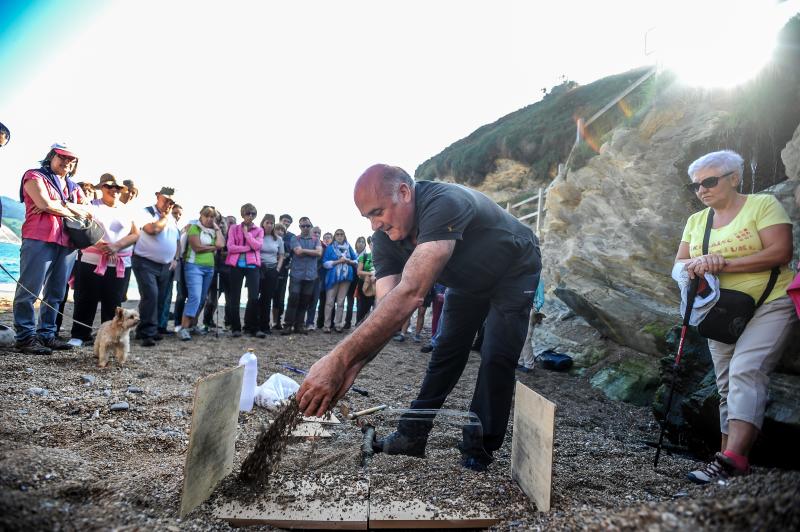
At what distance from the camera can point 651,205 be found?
5.99 m

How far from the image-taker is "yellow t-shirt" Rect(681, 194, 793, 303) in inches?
94.7

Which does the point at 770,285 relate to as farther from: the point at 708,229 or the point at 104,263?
the point at 104,263

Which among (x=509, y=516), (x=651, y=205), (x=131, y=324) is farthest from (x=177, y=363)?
(x=651, y=205)

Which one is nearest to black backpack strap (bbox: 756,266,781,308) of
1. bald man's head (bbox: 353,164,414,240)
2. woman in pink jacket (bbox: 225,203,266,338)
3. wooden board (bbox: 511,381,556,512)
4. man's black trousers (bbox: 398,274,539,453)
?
man's black trousers (bbox: 398,274,539,453)

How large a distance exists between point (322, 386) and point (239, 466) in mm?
1019

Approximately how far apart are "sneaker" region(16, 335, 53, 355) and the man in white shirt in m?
1.16

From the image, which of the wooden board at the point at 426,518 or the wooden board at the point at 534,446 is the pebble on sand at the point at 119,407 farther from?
the wooden board at the point at 534,446

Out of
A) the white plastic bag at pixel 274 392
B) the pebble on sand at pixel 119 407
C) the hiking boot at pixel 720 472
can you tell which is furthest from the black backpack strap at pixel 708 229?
the pebble on sand at pixel 119 407

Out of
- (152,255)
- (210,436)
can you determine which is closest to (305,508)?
(210,436)

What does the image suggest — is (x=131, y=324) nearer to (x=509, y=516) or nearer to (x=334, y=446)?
(x=334, y=446)

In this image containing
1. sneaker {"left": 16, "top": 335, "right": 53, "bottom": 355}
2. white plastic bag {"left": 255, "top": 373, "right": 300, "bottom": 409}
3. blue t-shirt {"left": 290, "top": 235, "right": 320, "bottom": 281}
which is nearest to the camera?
white plastic bag {"left": 255, "top": 373, "right": 300, "bottom": 409}

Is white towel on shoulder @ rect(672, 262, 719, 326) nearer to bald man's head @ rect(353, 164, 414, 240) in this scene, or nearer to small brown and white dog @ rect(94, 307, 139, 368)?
bald man's head @ rect(353, 164, 414, 240)

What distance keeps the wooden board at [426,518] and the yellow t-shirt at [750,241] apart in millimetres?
1964

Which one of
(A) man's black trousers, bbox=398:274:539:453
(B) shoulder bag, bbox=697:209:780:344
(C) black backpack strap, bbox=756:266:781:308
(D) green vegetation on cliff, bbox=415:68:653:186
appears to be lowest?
(A) man's black trousers, bbox=398:274:539:453
